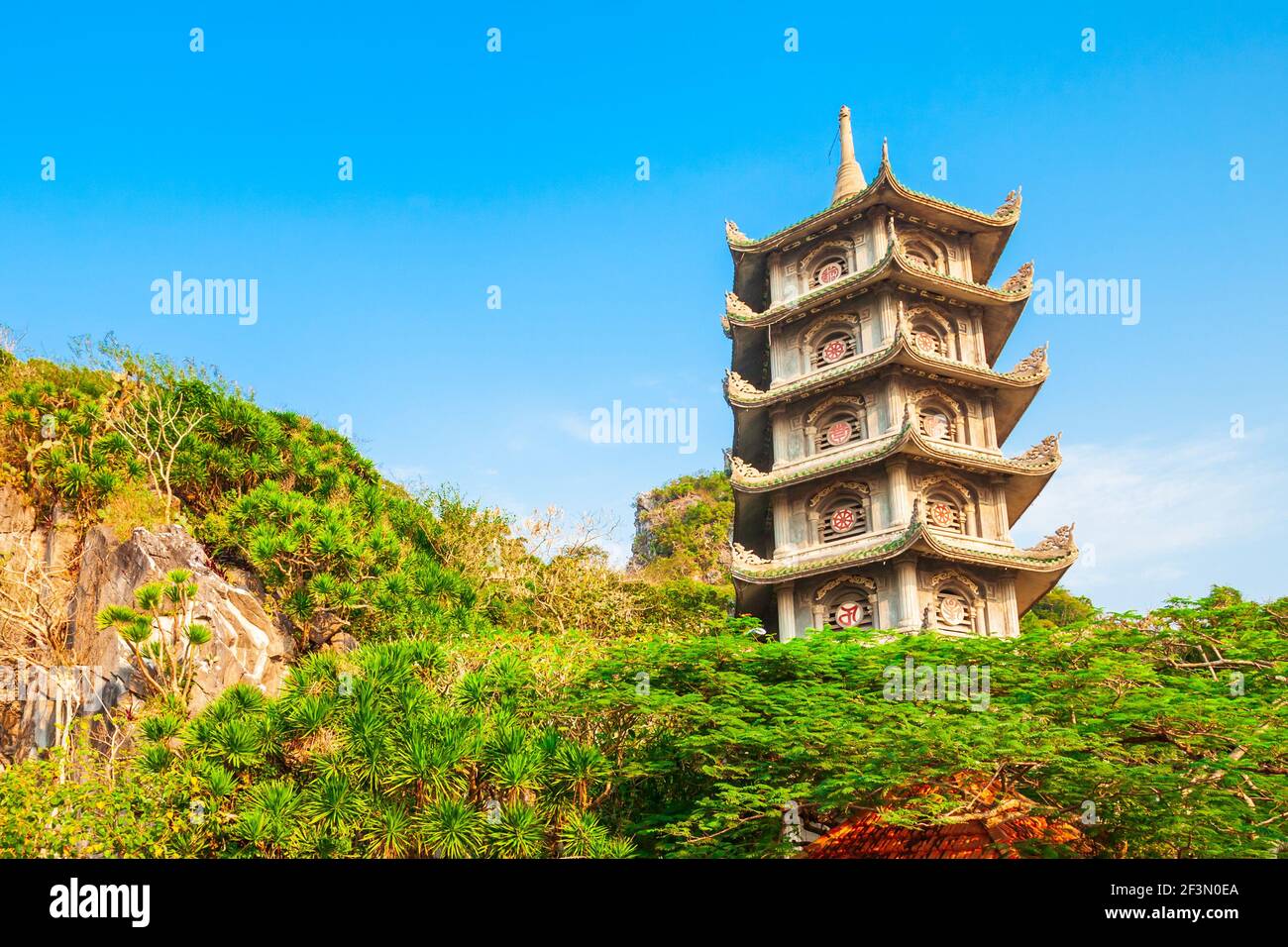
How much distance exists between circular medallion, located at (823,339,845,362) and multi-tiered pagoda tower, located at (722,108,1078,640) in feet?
0.17

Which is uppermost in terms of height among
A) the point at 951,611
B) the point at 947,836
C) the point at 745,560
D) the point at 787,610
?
the point at 745,560

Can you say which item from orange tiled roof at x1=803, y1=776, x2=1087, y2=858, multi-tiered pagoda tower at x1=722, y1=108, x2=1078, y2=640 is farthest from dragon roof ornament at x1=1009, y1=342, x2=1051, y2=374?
orange tiled roof at x1=803, y1=776, x2=1087, y2=858

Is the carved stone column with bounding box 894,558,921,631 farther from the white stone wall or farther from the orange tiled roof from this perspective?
the orange tiled roof

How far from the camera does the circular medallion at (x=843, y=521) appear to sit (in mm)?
20531

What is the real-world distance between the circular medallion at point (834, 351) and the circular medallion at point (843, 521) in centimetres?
393

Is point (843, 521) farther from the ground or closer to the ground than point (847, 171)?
closer to the ground

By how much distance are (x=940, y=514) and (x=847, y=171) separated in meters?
10.3

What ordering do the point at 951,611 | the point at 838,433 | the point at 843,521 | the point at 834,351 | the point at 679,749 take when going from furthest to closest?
the point at 834,351 → the point at 838,433 → the point at 843,521 → the point at 951,611 → the point at 679,749

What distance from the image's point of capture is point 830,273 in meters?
23.2

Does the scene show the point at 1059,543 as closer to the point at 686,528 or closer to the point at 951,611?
the point at 951,611

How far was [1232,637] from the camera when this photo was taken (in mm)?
13539

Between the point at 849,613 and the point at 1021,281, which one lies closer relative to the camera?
the point at 849,613

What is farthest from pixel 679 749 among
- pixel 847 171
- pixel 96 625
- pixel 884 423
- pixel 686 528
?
pixel 686 528

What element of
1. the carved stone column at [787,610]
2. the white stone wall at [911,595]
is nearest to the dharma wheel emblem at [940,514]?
the white stone wall at [911,595]
